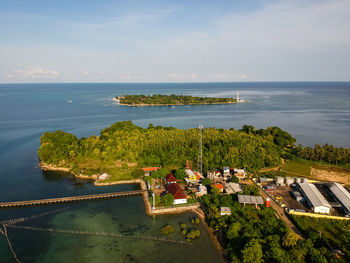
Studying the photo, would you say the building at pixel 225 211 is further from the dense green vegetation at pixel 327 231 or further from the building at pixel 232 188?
the dense green vegetation at pixel 327 231

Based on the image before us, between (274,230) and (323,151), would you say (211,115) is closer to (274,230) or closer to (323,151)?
(323,151)

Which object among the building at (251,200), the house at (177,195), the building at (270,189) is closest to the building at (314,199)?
the building at (270,189)

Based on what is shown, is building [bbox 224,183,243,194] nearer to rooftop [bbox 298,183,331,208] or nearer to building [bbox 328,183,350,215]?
rooftop [bbox 298,183,331,208]

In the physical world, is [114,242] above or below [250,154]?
below

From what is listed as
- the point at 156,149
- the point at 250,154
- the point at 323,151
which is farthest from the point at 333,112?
the point at 156,149

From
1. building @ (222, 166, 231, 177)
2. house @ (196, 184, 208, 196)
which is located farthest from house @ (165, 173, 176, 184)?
building @ (222, 166, 231, 177)

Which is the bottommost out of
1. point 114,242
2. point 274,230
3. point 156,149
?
point 114,242
